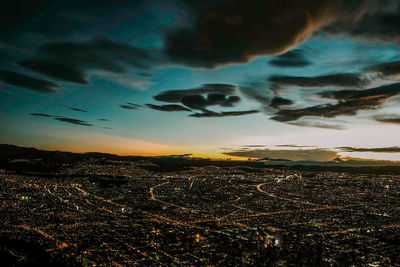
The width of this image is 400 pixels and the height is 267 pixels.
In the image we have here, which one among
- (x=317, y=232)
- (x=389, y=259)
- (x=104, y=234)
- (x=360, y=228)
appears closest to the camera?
(x=389, y=259)

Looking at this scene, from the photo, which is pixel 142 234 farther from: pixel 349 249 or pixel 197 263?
pixel 349 249

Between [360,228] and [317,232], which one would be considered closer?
[317,232]

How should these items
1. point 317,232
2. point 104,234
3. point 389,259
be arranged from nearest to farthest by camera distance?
point 389,259 → point 104,234 → point 317,232

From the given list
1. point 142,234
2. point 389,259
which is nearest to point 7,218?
point 142,234

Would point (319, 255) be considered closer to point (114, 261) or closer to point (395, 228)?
point (114, 261)

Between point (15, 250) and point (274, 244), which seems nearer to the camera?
point (15, 250)

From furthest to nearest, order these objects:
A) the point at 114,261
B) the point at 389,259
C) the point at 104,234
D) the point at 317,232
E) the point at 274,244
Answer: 1. the point at 317,232
2. the point at 104,234
3. the point at 274,244
4. the point at 389,259
5. the point at 114,261

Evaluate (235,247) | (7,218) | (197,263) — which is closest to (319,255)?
(235,247)

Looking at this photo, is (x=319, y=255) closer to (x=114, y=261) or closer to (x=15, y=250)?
(x=114, y=261)

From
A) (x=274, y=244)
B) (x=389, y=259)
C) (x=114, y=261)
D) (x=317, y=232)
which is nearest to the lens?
(x=114, y=261)
